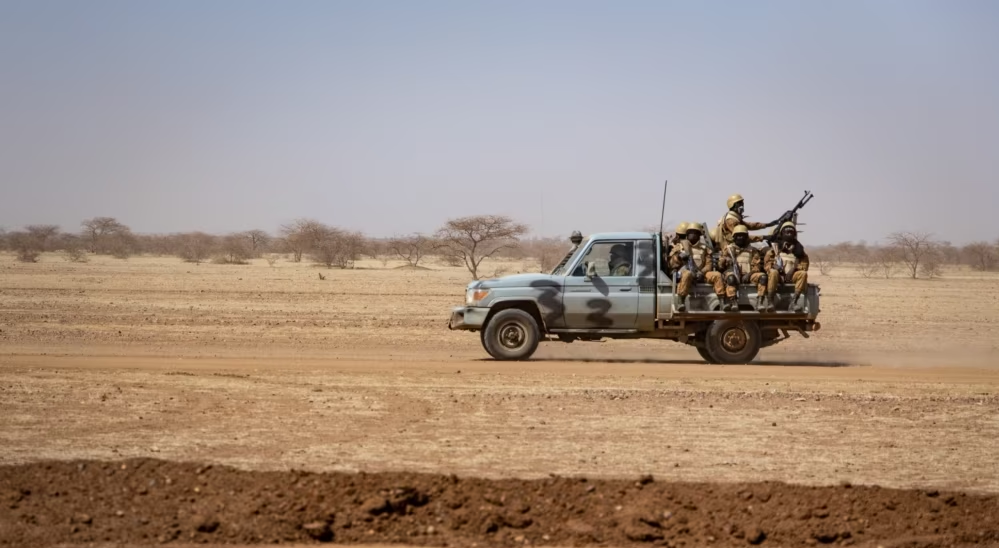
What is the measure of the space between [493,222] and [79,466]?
4178 cm

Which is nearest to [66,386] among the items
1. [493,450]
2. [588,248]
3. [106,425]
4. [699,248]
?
[106,425]

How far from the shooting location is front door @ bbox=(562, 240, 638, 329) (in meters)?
17.0

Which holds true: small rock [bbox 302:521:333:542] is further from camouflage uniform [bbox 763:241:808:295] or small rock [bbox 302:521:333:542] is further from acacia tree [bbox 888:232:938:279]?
acacia tree [bbox 888:232:938:279]

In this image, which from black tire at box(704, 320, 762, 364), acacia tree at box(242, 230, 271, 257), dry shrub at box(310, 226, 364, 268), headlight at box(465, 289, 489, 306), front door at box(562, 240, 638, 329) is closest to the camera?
front door at box(562, 240, 638, 329)

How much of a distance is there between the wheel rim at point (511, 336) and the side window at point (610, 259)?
4.61ft

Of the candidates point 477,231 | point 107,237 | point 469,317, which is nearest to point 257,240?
point 107,237

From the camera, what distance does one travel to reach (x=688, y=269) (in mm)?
16844

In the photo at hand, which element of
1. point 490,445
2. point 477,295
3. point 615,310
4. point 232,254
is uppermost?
point 232,254

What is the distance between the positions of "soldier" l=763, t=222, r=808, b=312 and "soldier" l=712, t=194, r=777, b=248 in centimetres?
36

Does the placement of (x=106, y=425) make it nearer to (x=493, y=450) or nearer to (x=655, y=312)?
(x=493, y=450)

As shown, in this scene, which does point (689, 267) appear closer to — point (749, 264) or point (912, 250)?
point (749, 264)

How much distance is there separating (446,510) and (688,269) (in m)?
9.20

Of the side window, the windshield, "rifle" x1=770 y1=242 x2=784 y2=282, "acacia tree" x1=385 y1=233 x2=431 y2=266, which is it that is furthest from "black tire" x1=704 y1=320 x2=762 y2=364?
"acacia tree" x1=385 y1=233 x2=431 y2=266

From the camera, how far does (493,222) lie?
5056 centimetres
